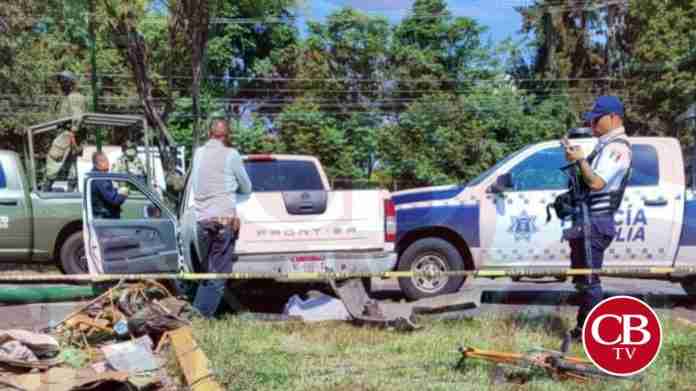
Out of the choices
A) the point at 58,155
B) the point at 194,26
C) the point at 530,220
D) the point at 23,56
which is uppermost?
the point at 194,26

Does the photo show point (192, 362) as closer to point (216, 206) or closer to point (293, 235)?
point (216, 206)

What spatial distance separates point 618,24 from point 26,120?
80.6 feet

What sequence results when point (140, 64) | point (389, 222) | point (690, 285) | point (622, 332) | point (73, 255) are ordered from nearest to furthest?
point (622, 332)
point (389, 222)
point (690, 285)
point (73, 255)
point (140, 64)

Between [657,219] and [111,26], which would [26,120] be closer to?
[111,26]

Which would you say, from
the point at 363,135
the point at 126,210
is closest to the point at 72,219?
the point at 126,210

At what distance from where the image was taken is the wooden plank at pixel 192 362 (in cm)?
471

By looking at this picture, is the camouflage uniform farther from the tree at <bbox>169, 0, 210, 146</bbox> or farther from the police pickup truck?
the police pickup truck

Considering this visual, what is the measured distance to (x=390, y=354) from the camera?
5.78 metres

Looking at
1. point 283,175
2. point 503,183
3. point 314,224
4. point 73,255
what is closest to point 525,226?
point 503,183

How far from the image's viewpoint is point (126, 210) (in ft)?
34.4

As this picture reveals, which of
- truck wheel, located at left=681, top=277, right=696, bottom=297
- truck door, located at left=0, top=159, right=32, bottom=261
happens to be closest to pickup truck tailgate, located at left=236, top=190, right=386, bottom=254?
truck wheel, located at left=681, top=277, right=696, bottom=297

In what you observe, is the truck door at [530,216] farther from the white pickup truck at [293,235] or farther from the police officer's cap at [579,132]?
the white pickup truck at [293,235]

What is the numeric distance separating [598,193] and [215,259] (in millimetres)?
3548

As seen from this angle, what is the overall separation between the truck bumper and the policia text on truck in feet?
8.74
